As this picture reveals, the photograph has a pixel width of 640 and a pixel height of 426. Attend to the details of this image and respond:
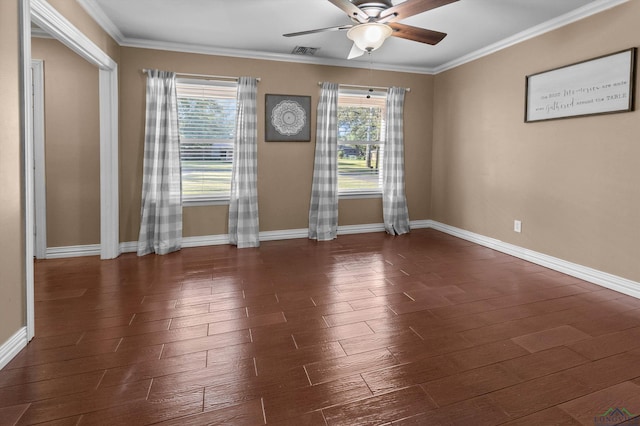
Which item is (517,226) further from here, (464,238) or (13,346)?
(13,346)

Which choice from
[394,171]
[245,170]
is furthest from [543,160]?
[245,170]

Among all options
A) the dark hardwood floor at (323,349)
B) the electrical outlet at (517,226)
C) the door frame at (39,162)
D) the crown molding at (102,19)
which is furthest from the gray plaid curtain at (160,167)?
the electrical outlet at (517,226)

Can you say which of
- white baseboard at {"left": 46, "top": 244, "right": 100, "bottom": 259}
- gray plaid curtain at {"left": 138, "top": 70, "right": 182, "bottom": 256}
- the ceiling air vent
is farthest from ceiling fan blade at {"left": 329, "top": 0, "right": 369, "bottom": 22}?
white baseboard at {"left": 46, "top": 244, "right": 100, "bottom": 259}

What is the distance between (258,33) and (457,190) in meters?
3.30

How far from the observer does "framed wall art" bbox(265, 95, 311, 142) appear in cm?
465

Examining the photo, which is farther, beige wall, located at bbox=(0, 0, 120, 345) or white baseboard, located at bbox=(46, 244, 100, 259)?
white baseboard, located at bbox=(46, 244, 100, 259)

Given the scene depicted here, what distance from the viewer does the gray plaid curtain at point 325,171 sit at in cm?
480

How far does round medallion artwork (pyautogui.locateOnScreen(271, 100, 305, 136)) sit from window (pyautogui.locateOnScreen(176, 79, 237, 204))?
541mm

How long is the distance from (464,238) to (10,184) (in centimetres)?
477

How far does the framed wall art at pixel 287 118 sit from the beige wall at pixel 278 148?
0.08m

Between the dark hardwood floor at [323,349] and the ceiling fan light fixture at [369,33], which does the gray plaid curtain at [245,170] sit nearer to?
the dark hardwood floor at [323,349]

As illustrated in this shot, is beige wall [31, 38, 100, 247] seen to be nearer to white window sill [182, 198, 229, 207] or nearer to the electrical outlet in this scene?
white window sill [182, 198, 229, 207]

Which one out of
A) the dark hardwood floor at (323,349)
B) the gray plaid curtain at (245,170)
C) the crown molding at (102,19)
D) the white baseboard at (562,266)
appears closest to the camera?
the dark hardwood floor at (323,349)

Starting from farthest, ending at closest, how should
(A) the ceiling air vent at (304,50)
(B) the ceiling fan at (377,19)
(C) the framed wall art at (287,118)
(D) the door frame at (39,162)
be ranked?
(C) the framed wall art at (287,118)
(A) the ceiling air vent at (304,50)
(D) the door frame at (39,162)
(B) the ceiling fan at (377,19)
